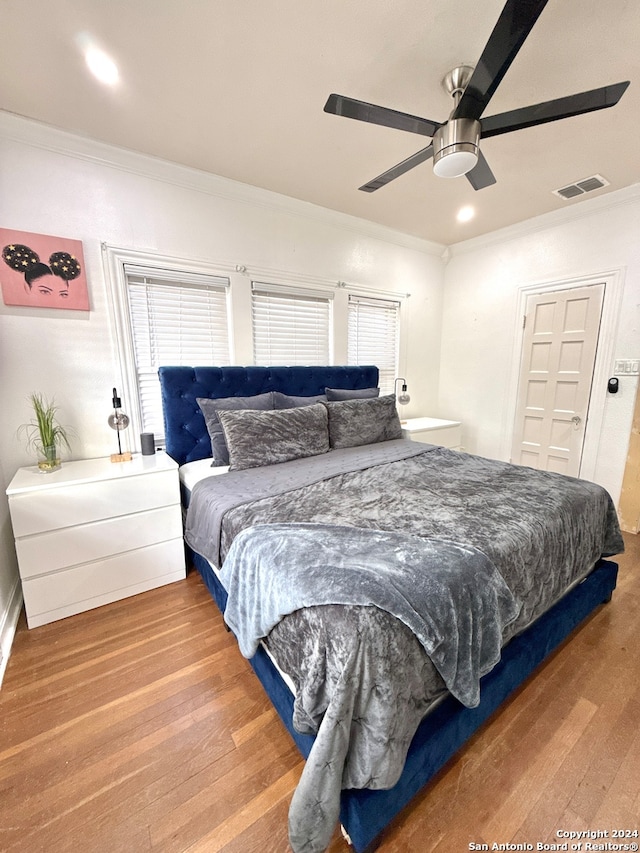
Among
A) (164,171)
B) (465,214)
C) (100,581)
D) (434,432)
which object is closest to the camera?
(100,581)

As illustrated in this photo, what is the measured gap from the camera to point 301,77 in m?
1.63

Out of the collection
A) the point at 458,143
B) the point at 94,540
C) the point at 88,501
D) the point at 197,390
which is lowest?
the point at 94,540

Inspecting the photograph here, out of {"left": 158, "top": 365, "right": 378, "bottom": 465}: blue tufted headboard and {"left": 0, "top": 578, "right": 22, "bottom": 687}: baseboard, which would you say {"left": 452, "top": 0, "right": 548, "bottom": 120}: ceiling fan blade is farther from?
{"left": 0, "top": 578, "right": 22, "bottom": 687}: baseboard

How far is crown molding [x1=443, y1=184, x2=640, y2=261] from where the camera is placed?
2666mm

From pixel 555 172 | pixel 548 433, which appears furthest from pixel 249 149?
pixel 548 433

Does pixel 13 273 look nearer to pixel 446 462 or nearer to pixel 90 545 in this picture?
pixel 90 545

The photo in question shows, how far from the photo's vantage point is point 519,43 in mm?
1075

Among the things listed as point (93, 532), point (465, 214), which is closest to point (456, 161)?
point (465, 214)

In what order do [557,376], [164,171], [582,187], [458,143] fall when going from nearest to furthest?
[458,143], [164,171], [582,187], [557,376]

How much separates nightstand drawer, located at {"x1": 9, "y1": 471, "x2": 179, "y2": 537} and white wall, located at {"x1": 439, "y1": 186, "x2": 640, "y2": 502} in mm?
3345

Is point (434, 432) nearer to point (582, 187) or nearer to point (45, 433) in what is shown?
point (582, 187)

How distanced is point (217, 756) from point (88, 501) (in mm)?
1338

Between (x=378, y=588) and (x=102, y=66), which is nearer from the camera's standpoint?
(x=378, y=588)

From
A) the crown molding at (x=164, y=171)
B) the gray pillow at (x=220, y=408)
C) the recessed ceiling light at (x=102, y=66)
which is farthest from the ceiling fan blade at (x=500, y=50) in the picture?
the gray pillow at (x=220, y=408)
